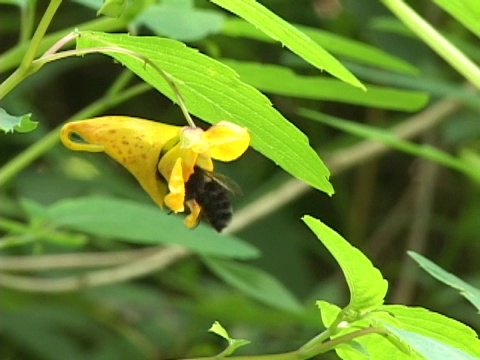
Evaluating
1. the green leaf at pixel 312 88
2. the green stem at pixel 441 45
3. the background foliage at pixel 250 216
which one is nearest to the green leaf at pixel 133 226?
the background foliage at pixel 250 216

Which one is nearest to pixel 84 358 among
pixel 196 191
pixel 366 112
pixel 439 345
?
pixel 366 112

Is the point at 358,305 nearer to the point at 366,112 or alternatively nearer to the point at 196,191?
the point at 196,191

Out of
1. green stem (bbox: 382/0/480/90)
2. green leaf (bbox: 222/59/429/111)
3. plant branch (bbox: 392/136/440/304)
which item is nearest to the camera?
green stem (bbox: 382/0/480/90)

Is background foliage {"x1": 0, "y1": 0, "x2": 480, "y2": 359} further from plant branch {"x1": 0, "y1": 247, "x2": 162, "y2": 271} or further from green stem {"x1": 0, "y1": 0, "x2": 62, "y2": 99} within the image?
green stem {"x1": 0, "y1": 0, "x2": 62, "y2": 99}

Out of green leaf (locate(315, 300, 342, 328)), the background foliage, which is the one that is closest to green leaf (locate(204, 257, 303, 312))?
the background foliage

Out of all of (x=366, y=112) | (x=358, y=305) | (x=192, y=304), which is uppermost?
(x=358, y=305)

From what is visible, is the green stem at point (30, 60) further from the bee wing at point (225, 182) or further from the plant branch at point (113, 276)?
the plant branch at point (113, 276)

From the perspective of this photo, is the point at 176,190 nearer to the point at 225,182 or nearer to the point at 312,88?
the point at 225,182
